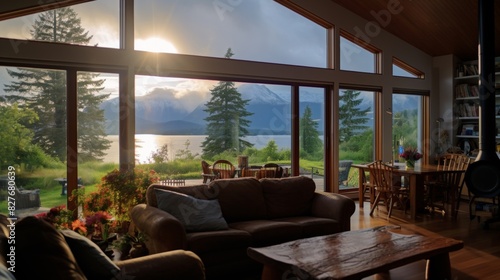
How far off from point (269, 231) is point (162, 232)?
109 centimetres

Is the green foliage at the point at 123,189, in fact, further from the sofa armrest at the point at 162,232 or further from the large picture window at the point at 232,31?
the large picture window at the point at 232,31

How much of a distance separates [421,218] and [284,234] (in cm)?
323

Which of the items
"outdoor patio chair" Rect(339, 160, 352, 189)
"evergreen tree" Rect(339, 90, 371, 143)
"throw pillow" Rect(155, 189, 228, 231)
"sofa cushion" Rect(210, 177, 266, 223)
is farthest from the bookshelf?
"throw pillow" Rect(155, 189, 228, 231)

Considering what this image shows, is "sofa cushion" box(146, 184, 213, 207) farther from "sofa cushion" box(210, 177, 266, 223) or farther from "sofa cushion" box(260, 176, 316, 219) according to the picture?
"sofa cushion" box(260, 176, 316, 219)

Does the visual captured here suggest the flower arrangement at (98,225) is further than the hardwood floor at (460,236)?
No

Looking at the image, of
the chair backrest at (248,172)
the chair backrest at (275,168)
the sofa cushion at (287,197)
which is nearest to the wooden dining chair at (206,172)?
the chair backrest at (248,172)

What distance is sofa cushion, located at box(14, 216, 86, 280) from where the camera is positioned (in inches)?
61.7

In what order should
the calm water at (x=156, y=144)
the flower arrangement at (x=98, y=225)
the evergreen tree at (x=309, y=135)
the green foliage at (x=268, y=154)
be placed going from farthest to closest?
1. the evergreen tree at (x=309, y=135)
2. the green foliage at (x=268, y=154)
3. the calm water at (x=156, y=144)
4. the flower arrangement at (x=98, y=225)

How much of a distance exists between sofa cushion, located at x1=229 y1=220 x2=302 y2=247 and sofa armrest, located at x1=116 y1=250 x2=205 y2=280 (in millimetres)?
1426

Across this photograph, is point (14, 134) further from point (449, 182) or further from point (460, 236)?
point (449, 182)

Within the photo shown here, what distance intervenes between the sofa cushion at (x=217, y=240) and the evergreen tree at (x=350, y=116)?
14.6ft

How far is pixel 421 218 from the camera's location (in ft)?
20.0

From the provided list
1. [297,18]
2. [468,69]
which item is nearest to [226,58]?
[297,18]

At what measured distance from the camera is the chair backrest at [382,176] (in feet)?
20.2
